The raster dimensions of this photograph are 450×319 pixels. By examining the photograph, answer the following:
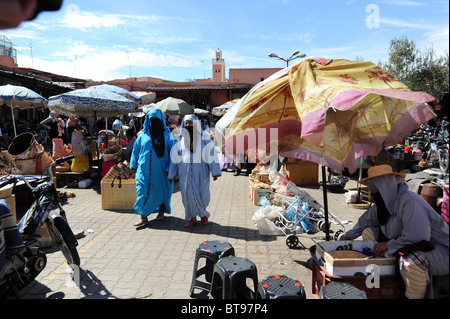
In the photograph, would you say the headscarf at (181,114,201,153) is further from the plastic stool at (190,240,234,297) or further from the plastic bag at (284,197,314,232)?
the plastic stool at (190,240,234,297)

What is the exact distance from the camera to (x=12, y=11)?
128 centimetres

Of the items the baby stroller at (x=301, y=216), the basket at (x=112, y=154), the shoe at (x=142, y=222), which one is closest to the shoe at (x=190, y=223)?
the shoe at (x=142, y=222)

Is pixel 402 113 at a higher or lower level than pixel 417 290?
higher

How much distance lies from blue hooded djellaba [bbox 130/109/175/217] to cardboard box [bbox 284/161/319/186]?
4.16m

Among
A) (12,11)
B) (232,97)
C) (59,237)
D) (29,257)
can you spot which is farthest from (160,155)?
(232,97)

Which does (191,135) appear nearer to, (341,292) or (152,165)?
(152,165)

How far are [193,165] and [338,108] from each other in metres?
3.18

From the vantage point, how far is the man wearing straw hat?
8.37 feet

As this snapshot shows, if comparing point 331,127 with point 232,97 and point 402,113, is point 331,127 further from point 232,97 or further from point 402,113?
point 232,97

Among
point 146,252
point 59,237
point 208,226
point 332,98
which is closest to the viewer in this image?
point 332,98

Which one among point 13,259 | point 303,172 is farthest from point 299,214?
point 303,172

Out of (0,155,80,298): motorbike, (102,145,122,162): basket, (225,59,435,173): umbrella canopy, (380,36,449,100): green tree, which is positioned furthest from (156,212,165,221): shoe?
(380,36,449,100): green tree
